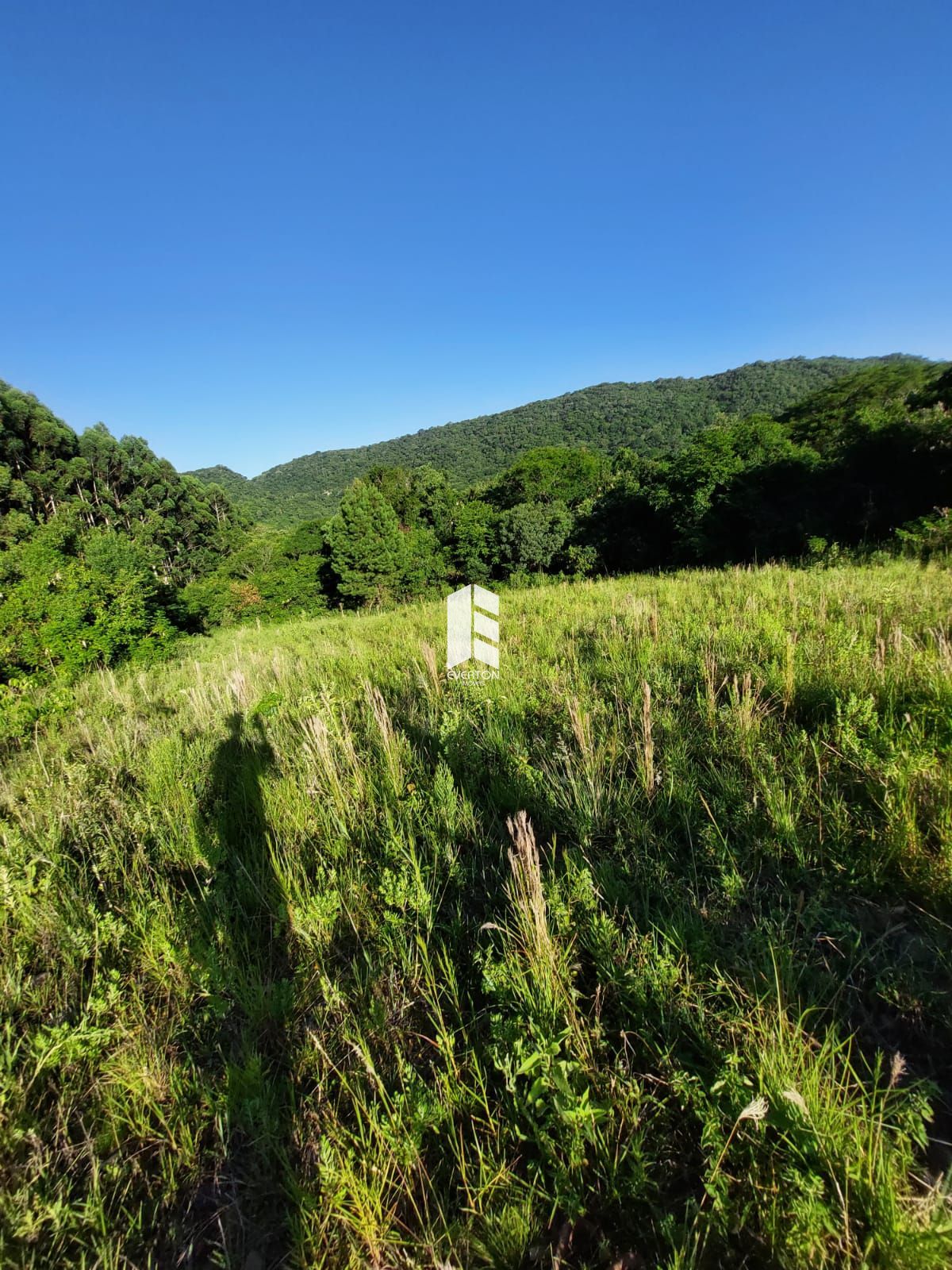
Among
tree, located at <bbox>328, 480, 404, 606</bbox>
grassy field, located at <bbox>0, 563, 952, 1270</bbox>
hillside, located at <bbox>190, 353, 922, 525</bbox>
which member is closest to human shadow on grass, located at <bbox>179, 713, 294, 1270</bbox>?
grassy field, located at <bbox>0, 563, 952, 1270</bbox>

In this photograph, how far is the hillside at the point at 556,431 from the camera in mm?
70875

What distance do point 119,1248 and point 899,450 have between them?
1871 cm

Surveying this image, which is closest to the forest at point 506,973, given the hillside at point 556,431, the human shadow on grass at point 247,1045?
the human shadow on grass at point 247,1045

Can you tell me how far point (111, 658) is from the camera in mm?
8453

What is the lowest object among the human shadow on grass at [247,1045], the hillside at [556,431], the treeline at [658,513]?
the human shadow on grass at [247,1045]

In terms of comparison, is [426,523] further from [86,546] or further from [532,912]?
[532,912]

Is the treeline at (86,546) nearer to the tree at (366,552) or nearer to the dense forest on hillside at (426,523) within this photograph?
the dense forest on hillside at (426,523)

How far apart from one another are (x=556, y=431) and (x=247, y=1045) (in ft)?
329

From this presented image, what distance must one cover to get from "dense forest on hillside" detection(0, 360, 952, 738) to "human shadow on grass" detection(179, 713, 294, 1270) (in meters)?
4.21

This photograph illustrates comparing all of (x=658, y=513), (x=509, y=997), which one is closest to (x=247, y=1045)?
(x=509, y=997)

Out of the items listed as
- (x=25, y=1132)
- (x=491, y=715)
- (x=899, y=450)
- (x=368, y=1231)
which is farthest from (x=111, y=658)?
(x=899, y=450)

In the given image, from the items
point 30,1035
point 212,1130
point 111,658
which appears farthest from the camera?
point 111,658

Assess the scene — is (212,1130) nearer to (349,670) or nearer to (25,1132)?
(25,1132)

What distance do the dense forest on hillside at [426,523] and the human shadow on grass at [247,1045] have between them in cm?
421
